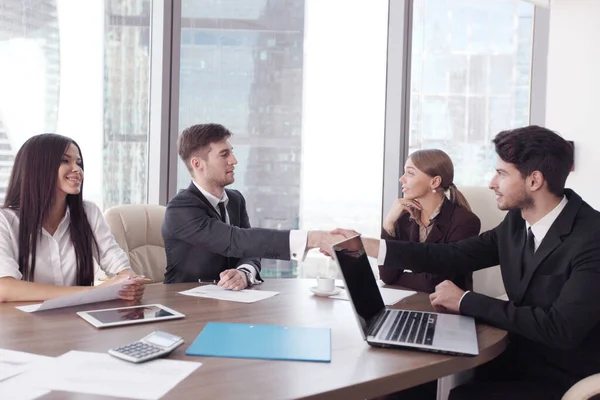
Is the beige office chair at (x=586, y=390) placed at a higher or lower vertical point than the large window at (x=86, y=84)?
lower

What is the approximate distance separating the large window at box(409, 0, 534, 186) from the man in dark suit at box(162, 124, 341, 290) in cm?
187

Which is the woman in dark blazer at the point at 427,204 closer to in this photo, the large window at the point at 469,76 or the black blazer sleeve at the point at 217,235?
the black blazer sleeve at the point at 217,235

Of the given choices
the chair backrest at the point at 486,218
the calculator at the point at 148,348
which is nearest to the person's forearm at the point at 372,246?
the calculator at the point at 148,348

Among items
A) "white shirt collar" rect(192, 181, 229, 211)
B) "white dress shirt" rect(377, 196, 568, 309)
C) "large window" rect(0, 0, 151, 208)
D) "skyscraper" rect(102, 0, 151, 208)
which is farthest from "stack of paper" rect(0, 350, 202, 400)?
"skyscraper" rect(102, 0, 151, 208)

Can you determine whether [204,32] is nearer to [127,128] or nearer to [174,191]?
[127,128]

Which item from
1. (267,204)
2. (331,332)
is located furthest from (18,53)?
(331,332)

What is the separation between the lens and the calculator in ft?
4.44

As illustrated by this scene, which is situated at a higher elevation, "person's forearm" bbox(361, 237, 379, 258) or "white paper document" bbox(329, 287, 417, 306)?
"person's forearm" bbox(361, 237, 379, 258)

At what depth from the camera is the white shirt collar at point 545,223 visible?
1934 millimetres

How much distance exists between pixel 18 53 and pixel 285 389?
10.1ft

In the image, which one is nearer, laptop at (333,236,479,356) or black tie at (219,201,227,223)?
laptop at (333,236,479,356)

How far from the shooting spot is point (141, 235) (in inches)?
118

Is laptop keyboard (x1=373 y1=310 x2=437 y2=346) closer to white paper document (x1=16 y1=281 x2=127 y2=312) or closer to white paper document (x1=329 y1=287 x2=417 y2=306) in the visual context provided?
white paper document (x1=329 y1=287 x2=417 y2=306)

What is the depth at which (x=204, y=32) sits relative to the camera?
4.02m
